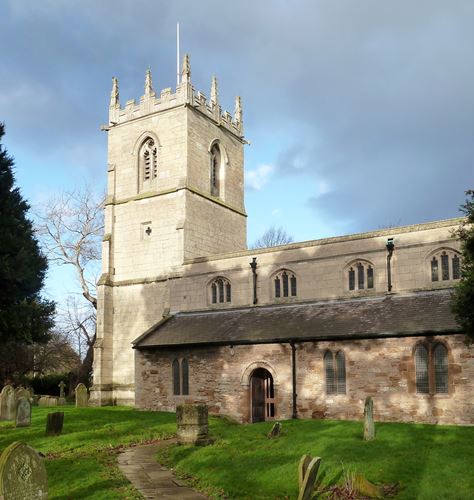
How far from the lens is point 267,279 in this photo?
85.6 feet

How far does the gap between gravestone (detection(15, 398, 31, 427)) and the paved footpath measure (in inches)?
204

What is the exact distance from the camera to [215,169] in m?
33.8

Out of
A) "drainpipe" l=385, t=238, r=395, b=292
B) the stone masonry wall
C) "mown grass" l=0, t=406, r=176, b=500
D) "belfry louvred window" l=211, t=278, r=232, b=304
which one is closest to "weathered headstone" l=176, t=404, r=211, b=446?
"mown grass" l=0, t=406, r=176, b=500

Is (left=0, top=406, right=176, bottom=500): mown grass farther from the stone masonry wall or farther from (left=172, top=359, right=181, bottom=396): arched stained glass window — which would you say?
the stone masonry wall

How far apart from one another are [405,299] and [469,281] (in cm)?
895

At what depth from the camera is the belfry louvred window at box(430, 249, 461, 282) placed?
2192cm

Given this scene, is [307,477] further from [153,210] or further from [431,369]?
[153,210]

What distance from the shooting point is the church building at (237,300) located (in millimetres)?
19547

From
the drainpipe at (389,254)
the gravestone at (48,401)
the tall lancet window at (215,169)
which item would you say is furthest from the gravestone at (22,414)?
the tall lancet window at (215,169)

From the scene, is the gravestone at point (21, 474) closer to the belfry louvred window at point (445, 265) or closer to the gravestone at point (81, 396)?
the belfry louvred window at point (445, 265)

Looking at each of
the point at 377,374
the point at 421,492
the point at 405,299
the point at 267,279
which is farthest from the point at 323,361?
the point at 421,492

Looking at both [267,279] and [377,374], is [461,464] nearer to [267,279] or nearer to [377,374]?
[377,374]

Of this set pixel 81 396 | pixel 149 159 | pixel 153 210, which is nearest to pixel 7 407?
pixel 81 396

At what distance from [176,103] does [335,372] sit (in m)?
17.7
